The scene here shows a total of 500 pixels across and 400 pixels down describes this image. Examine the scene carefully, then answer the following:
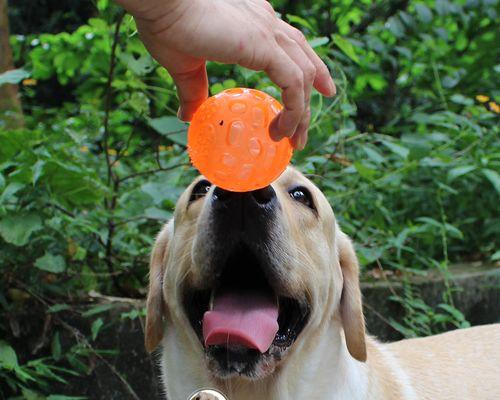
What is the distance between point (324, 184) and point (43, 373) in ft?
6.81

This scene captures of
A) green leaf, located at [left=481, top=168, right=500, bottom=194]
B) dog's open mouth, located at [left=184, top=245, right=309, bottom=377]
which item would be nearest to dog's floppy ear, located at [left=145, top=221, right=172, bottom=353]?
dog's open mouth, located at [left=184, top=245, right=309, bottom=377]

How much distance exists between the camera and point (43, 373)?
144 inches

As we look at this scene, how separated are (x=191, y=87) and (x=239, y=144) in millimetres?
263

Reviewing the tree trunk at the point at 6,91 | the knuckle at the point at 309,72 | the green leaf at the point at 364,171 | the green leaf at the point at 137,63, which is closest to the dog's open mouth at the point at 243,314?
the knuckle at the point at 309,72

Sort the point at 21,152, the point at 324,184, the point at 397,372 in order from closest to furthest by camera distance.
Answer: the point at 397,372 < the point at 21,152 < the point at 324,184

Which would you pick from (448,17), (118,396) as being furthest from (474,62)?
(118,396)

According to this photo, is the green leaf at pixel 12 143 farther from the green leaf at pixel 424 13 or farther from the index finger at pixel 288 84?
the green leaf at pixel 424 13

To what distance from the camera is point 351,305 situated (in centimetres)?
312

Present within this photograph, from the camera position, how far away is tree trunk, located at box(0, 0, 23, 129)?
5227 mm

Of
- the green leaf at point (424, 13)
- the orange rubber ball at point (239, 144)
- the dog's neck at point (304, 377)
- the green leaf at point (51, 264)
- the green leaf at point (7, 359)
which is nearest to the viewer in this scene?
the orange rubber ball at point (239, 144)

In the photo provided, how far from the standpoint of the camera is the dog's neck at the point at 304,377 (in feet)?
9.52

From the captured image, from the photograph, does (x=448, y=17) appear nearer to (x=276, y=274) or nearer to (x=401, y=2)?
(x=401, y=2)

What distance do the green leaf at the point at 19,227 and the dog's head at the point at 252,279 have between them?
86cm

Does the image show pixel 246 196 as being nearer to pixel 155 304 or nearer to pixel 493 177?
pixel 155 304
